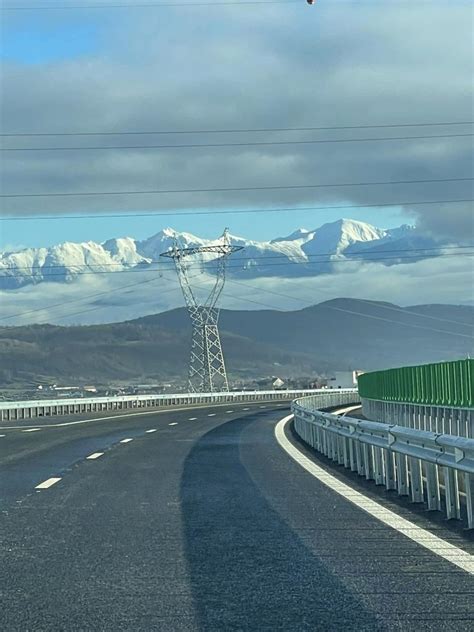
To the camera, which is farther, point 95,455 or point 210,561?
point 95,455

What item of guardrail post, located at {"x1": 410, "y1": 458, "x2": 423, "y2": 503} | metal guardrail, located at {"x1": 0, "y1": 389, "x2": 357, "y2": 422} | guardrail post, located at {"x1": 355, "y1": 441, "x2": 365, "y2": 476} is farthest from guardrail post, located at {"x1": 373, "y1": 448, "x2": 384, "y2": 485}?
metal guardrail, located at {"x1": 0, "y1": 389, "x2": 357, "y2": 422}

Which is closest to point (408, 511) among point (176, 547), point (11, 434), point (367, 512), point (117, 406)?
point (367, 512)

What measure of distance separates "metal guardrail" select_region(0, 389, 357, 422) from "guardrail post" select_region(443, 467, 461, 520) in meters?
42.7

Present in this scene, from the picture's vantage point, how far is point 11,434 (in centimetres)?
3566

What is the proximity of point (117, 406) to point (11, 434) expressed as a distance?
40107 millimetres

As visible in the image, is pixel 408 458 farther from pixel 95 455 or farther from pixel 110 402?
pixel 110 402

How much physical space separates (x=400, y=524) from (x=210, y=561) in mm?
3058

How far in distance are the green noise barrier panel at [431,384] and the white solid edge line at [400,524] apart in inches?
568

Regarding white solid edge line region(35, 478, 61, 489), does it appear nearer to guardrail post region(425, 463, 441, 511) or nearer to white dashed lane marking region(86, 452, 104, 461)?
white dashed lane marking region(86, 452, 104, 461)

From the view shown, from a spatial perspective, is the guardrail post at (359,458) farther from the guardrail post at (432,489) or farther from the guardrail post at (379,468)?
the guardrail post at (432,489)

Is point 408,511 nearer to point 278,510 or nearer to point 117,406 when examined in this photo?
point 278,510

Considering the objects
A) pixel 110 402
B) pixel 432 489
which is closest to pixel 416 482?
pixel 432 489

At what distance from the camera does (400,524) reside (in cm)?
1202

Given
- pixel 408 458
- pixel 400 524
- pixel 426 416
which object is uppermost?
pixel 408 458
